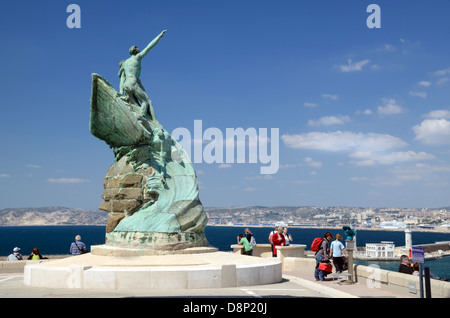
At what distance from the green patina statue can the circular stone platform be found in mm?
1529

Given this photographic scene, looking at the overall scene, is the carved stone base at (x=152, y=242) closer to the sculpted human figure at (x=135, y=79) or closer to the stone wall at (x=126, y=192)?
the stone wall at (x=126, y=192)

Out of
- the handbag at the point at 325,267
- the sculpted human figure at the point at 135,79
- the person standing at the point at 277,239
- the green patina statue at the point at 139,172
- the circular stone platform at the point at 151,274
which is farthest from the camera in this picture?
the person standing at the point at 277,239

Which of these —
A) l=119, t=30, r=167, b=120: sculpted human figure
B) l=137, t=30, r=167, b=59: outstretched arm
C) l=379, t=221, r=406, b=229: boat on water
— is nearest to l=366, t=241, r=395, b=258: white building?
l=119, t=30, r=167, b=120: sculpted human figure

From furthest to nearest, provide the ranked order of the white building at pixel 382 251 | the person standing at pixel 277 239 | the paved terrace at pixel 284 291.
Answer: the white building at pixel 382 251 → the person standing at pixel 277 239 → the paved terrace at pixel 284 291

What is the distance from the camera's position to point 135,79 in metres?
16.6

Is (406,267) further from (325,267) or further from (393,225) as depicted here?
(393,225)

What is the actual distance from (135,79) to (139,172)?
11.1 feet

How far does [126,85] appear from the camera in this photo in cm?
1652

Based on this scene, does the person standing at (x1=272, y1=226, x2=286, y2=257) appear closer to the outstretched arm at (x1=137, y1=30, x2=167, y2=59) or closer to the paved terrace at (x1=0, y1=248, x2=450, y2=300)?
the paved terrace at (x1=0, y1=248, x2=450, y2=300)

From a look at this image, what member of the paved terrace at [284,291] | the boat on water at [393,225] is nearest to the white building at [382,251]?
the paved terrace at [284,291]

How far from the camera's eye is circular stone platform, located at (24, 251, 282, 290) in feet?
37.9

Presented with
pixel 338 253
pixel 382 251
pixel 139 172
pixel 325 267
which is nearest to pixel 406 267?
pixel 338 253

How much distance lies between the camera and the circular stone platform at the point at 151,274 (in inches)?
455
